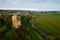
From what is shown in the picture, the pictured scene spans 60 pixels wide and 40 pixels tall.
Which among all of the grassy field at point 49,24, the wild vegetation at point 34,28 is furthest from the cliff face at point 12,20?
the grassy field at point 49,24

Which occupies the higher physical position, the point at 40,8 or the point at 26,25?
the point at 40,8

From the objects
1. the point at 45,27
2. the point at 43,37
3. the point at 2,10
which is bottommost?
the point at 43,37

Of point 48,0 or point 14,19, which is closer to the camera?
point 14,19

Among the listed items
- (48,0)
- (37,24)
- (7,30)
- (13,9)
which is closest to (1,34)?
(7,30)

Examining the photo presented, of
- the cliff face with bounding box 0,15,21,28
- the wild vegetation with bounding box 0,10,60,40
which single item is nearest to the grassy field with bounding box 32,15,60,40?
the wild vegetation with bounding box 0,10,60,40

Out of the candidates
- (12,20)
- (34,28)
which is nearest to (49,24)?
(34,28)

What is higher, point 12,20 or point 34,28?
point 12,20

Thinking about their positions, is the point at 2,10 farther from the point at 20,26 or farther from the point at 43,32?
the point at 43,32

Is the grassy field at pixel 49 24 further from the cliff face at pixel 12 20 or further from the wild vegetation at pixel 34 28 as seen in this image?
the cliff face at pixel 12 20

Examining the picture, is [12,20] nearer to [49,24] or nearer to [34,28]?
[34,28]
